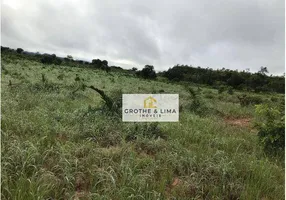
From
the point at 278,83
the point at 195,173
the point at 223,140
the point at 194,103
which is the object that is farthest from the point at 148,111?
the point at 278,83

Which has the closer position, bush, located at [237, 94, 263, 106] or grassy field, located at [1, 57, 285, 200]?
grassy field, located at [1, 57, 285, 200]

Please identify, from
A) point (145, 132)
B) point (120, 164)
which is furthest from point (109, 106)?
point (120, 164)

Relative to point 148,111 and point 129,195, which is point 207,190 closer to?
point 129,195

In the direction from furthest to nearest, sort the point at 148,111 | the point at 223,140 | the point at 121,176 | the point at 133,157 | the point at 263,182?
the point at 148,111
the point at 223,140
the point at 133,157
the point at 263,182
the point at 121,176

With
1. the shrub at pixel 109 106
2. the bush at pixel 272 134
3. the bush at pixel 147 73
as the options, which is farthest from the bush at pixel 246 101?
the bush at pixel 147 73

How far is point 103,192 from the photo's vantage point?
2.45 metres

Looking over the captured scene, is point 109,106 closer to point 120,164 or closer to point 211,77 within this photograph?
point 120,164

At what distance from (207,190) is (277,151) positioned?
6.54 feet

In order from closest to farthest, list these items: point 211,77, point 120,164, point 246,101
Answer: point 120,164, point 246,101, point 211,77

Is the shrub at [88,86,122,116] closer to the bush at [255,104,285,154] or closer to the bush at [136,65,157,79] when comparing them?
the bush at [255,104,285,154]

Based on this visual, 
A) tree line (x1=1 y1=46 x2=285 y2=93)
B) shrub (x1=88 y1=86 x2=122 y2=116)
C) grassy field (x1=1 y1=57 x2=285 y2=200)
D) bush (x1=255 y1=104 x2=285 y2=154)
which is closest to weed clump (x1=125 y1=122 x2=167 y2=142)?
grassy field (x1=1 y1=57 x2=285 y2=200)

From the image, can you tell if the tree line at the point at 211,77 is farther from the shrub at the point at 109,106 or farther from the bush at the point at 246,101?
the shrub at the point at 109,106

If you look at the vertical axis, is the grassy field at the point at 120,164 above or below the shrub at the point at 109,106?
below

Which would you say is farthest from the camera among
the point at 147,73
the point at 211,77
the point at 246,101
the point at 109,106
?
the point at 211,77
